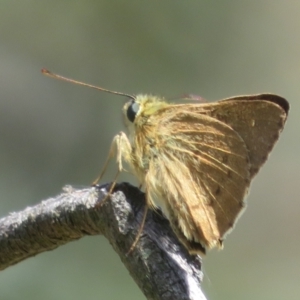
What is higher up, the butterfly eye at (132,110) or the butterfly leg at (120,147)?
the butterfly eye at (132,110)

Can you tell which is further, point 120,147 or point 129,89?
point 129,89

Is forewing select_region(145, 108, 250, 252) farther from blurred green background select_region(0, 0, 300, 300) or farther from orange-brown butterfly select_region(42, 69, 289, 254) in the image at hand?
blurred green background select_region(0, 0, 300, 300)

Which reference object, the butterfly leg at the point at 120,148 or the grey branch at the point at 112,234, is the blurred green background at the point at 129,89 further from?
the grey branch at the point at 112,234

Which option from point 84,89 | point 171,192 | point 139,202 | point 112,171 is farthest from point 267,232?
point 139,202

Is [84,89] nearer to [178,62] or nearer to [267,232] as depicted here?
[178,62]

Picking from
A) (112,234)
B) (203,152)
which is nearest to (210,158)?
(203,152)

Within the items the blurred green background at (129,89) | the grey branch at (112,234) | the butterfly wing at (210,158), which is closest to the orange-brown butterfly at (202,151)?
the butterfly wing at (210,158)

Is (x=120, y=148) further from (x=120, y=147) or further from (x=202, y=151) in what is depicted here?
(x=202, y=151)
